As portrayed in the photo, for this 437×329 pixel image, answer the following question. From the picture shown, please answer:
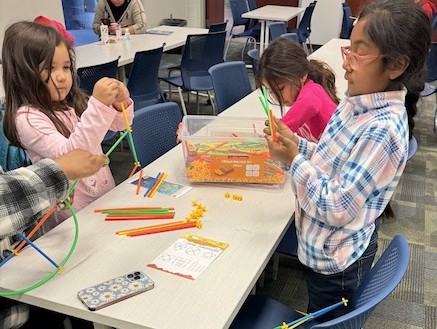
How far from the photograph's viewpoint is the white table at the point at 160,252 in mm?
1018

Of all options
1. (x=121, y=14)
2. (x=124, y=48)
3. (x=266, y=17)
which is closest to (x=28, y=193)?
(x=124, y=48)

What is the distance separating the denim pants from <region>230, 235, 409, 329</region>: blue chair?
3 centimetres

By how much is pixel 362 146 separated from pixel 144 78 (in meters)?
2.65

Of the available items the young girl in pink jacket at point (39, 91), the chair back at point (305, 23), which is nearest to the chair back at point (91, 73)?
the young girl in pink jacket at point (39, 91)

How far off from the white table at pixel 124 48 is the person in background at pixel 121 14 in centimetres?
14

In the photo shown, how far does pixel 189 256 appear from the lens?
1217 millimetres

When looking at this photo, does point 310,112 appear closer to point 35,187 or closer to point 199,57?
point 35,187

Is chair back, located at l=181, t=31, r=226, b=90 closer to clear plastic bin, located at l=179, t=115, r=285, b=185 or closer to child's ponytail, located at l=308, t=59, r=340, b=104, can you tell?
child's ponytail, located at l=308, t=59, r=340, b=104

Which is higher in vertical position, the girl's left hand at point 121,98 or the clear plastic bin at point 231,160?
the girl's left hand at point 121,98

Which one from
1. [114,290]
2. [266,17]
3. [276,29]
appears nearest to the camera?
[114,290]

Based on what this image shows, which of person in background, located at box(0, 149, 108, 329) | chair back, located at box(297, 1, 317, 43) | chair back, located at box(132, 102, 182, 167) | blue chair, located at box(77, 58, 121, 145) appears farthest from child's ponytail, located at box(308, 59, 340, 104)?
chair back, located at box(297, 1, 317, 43)

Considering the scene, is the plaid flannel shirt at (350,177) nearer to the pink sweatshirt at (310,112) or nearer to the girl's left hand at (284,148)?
the girl's left hand at (284,148)

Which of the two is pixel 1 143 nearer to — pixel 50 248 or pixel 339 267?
pixel 50 248

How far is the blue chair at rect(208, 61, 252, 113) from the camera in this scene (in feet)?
9.41
